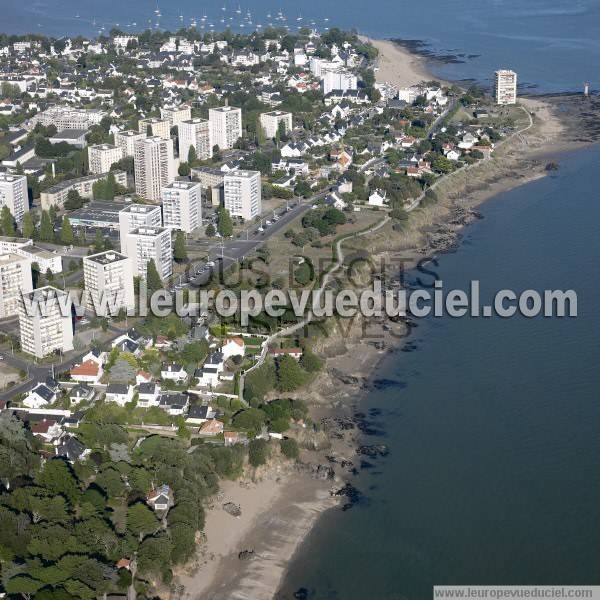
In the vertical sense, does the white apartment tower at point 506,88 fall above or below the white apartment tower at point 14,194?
above

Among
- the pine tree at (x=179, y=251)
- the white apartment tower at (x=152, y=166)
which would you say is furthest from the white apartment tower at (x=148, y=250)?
the white apartment tower at (x=152, y=166)

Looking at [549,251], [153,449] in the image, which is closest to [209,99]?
[549,251]

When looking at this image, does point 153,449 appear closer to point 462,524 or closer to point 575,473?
point 462,524

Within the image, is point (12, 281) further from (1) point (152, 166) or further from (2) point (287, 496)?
(1) point (152, 166)

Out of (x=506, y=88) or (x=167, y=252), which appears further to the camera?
(x=506, y=88)

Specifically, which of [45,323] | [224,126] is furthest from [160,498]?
[224,126]

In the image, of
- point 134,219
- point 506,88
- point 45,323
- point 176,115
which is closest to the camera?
point 45,323

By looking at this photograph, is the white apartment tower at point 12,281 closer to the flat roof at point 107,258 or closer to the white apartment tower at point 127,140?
the flat roof at point 107,258
